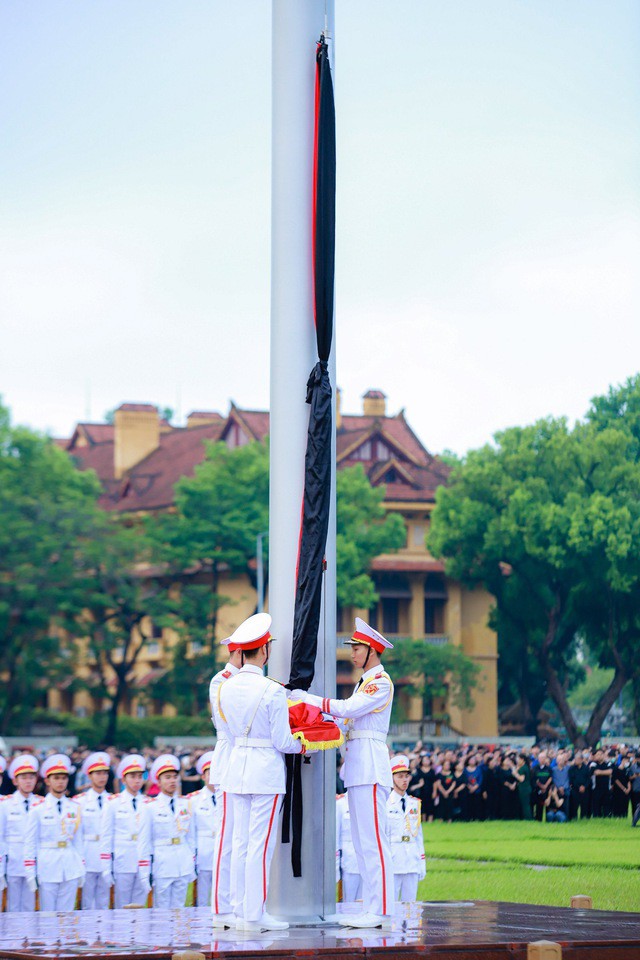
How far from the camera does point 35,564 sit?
40.3 m

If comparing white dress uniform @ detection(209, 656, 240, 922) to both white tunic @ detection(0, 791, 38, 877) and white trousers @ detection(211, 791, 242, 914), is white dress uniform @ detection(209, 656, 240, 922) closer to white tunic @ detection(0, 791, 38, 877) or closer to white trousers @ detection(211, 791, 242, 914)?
white trousers @ detection(211, 791, 242, 914)

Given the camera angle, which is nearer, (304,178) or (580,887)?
(304,178)

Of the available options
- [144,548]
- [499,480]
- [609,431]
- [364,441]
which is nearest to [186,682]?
[144,548]

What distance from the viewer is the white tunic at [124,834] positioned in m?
12.2

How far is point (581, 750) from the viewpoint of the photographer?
21.5m

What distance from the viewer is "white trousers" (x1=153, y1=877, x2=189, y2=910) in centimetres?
1223

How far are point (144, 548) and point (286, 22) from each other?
34.6m

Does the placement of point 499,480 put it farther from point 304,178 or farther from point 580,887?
point 304,178

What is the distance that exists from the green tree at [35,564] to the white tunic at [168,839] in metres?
28.0

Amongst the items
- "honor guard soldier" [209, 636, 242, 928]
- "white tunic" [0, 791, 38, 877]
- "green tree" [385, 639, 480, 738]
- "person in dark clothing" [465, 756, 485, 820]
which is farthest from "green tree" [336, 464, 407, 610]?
"honor guard soldier" [209, 636, 242, 928]

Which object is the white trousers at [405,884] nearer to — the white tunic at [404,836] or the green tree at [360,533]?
the white tunic at [404,836]

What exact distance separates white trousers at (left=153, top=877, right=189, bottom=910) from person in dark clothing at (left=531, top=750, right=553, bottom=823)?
8.54 meters

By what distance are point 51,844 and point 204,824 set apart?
1.31 metres

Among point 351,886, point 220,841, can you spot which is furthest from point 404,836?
point 220,841
